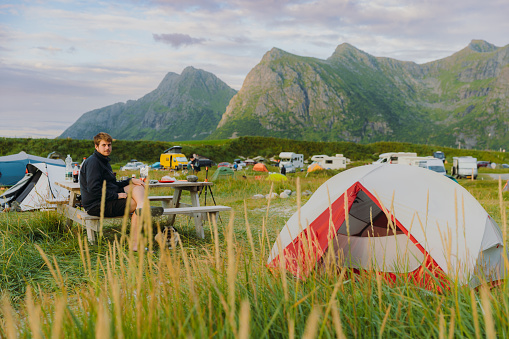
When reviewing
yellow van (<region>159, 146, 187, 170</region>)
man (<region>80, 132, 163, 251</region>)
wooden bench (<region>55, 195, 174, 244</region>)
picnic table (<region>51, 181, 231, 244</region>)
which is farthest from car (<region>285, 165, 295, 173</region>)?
man (<region>80, 132, 163, 251</region>)

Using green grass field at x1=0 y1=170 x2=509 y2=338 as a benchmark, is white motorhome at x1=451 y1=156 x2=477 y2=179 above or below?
below

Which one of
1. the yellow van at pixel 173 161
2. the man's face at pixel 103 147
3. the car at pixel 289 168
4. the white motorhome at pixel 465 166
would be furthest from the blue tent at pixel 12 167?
the white motorhome at pixel 465 166

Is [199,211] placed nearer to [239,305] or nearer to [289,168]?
[239,305]

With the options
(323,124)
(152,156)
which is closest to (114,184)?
(152,156)

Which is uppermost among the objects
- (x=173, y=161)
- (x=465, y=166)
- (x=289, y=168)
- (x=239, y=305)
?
(x=239, y=305)

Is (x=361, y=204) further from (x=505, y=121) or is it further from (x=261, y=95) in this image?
(x=505, y=121)

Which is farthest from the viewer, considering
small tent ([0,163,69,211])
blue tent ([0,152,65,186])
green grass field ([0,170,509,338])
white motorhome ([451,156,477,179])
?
white motorhome ([451,156,477,179])

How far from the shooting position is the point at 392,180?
14.8 feet

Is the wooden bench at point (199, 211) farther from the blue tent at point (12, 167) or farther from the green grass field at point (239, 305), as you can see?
the blue tent at point (12, 167)

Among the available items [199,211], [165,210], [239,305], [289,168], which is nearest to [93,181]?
[165,210]

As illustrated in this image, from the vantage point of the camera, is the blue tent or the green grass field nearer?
the green grass field

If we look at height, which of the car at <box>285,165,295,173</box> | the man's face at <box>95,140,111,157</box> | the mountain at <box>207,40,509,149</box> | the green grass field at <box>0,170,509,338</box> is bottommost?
the car at <box>285,165,295,173</box>

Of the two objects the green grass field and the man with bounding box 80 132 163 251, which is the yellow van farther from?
the green grass field

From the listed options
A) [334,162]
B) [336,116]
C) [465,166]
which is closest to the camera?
[465,166]
